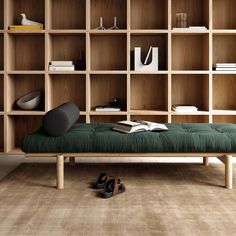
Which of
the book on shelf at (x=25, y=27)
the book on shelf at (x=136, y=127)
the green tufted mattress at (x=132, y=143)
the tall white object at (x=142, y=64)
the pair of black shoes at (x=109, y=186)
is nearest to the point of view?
the pair of black shoes at (x=109, y=186)

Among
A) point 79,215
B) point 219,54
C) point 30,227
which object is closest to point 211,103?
point 219,54

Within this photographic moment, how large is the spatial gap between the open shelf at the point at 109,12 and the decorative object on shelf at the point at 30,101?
3.49ft

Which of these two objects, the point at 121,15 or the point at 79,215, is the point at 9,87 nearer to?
the point at 121,15

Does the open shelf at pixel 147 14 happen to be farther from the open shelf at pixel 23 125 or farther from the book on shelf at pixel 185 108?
the open shelf at pixel 23 125

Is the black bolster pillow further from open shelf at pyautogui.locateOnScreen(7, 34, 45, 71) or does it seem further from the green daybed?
open shelf at pyautogui.locateOnScreen(7, 34, 45, 71)

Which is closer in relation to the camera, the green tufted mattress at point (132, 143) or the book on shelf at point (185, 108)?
the green tufted mattress at point (132, 143)

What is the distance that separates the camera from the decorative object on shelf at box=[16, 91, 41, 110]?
5020 mm

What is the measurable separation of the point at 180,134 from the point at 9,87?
2.39 meters

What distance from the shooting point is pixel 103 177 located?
11.3 feet

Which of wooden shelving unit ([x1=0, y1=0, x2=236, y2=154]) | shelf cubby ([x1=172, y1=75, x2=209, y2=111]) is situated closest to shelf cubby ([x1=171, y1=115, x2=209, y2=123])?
wooden shelving unit ([x1=0, y1=0, x2=236, y2=154])

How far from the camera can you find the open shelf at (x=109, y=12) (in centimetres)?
532

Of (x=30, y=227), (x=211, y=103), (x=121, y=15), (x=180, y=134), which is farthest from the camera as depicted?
(x=121, y=15)

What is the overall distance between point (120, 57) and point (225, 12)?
1365 mm

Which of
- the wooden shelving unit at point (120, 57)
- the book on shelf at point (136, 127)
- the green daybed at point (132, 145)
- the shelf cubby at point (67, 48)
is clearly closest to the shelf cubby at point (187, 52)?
the wooden shelving unit at point (120, 57)
